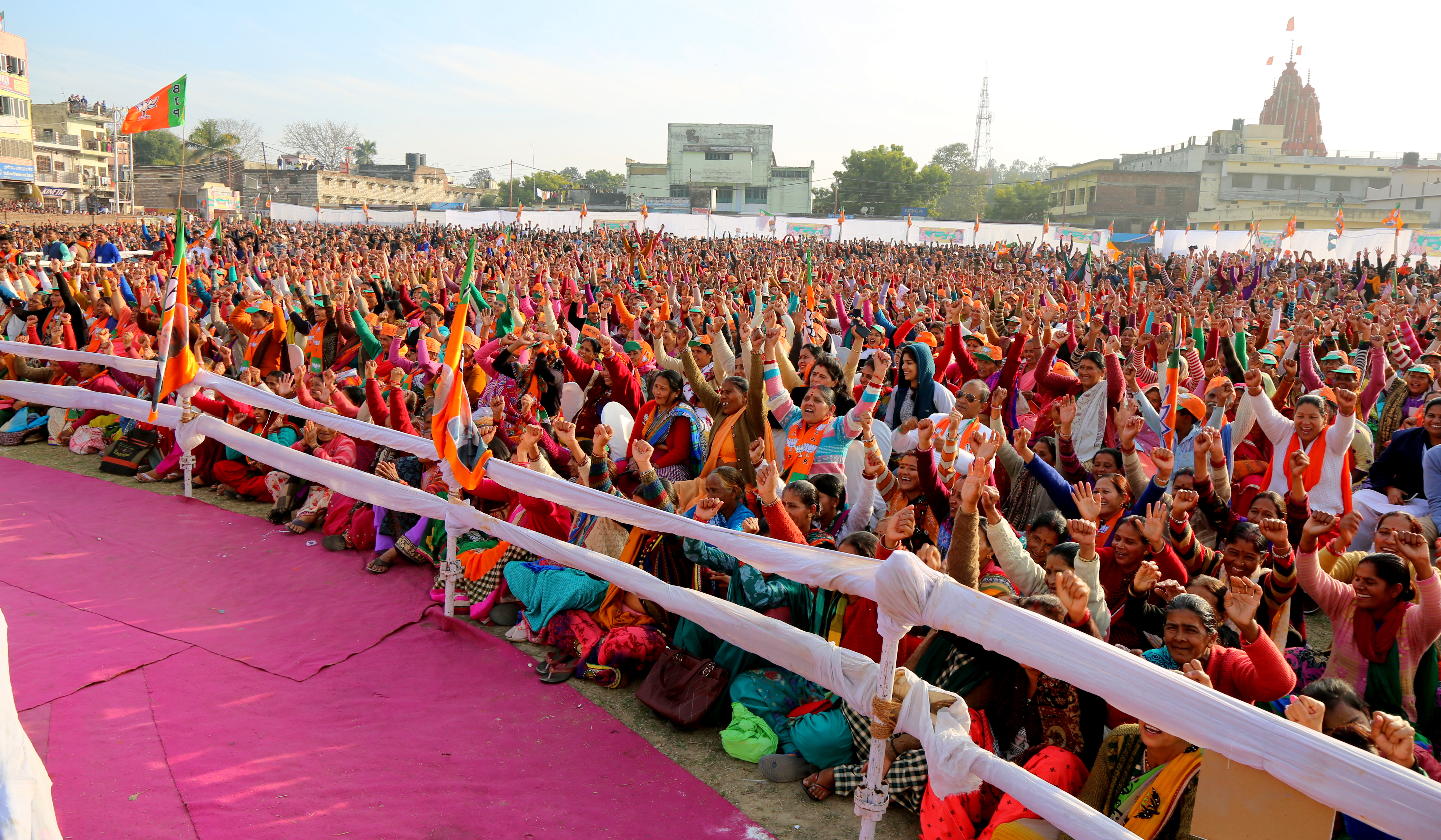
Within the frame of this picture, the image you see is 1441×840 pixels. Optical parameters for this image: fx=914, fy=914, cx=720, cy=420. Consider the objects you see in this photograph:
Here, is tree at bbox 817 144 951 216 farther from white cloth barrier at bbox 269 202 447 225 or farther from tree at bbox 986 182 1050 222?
white cloth barrier at bbox 269 202 447 225

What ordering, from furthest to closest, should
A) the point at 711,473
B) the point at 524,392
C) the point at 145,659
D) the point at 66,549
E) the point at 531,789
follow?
1. the point at 524,392
2. the point at 66,549
3. the point at 711,473
4. the point at 145,659
5. the point at 531,789

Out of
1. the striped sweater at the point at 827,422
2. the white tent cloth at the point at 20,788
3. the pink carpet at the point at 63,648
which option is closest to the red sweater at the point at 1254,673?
the striped sweater at the point at 827,422

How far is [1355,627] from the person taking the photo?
357 cm

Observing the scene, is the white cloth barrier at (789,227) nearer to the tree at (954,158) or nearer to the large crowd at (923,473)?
the large crowd at (923,473)

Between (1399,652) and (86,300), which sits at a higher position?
(86,300)

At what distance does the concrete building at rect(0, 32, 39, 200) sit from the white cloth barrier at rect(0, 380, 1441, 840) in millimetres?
55745

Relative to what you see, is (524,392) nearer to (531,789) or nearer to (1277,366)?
(531,789)

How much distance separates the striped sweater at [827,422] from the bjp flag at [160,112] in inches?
709

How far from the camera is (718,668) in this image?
4098 millimetres

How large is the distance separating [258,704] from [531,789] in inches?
56.4

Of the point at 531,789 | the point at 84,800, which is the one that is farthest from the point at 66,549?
the point at 531,789

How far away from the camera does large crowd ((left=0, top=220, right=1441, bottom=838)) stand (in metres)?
3.32

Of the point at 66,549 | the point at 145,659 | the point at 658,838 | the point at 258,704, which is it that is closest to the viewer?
the point at 658,838

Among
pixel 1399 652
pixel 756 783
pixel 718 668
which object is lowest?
pixel 756 783
